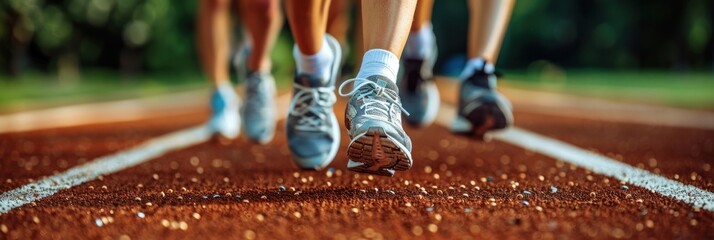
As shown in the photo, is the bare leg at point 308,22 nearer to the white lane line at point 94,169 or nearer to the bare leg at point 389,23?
the bare leg at point 389,23

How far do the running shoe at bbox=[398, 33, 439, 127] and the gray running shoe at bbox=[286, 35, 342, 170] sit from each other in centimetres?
124

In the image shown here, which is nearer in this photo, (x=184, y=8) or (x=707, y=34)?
(x=707, y=34)

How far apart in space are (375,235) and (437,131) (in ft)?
14.2

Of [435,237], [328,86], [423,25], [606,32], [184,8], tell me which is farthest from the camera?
[606,32]

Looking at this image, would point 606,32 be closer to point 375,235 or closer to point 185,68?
point 185,68

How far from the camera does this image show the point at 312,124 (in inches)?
124

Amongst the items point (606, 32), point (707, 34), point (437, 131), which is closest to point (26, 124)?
point (437, 131)

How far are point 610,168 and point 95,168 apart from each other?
7.67ft

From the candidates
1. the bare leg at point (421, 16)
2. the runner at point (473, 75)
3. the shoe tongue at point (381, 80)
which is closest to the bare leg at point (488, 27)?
the runner at point (473, 75)

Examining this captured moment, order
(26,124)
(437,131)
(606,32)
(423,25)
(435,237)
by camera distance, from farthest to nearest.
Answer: (606,32)
(26,124)
(437,131)
(423,25)
(435,237)

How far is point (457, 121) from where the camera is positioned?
11.5 ft

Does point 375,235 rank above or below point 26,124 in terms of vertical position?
above

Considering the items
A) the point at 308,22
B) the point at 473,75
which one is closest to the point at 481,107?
the point at 473,75

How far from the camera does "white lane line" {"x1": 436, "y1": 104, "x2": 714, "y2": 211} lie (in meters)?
2.49
